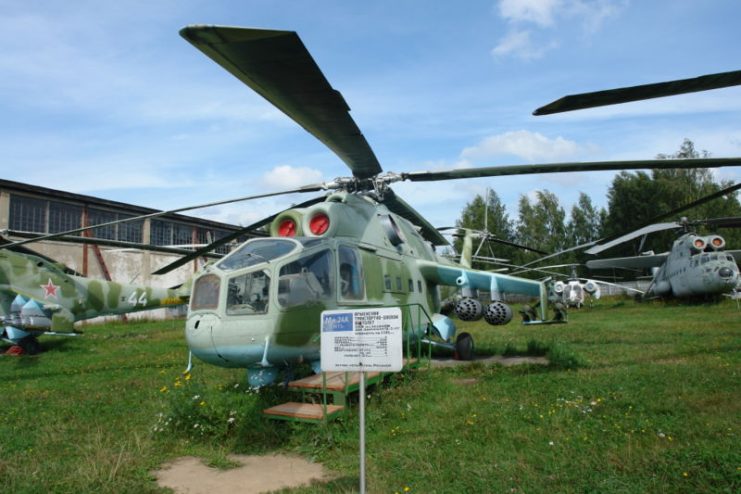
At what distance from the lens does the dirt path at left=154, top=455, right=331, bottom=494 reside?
191 inches

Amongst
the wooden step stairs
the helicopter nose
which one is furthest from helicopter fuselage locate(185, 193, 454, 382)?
the helicopter nose

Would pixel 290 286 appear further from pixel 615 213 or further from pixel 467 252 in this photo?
pixel 615 213

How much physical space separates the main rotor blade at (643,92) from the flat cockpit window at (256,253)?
3719mm

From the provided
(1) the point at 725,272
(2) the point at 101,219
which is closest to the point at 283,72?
(1) the point at 725,272

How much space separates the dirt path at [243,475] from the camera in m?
4.86

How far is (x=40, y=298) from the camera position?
50.5ft

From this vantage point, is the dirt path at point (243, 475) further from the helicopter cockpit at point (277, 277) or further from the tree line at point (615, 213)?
the tree line at point (615, 213)

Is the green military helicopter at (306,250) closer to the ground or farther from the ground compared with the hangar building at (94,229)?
closer to the ground

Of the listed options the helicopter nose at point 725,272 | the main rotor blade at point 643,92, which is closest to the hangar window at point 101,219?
the helicopter nose at point 725,272

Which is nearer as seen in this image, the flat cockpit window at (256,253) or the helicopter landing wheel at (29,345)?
the flat cockpit window at (256,253)

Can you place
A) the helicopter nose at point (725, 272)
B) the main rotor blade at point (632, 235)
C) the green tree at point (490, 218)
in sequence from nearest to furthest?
the main rotor blade at point (632, 235)
the helicopter nose at point (725, 272)
the green tree at point (490, 218)

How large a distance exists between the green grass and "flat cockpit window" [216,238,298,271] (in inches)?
68.2

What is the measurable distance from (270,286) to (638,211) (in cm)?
4956

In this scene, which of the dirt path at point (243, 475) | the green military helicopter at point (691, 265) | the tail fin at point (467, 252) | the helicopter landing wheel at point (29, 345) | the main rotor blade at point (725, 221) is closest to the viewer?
the dirt path at point (243, 475)
